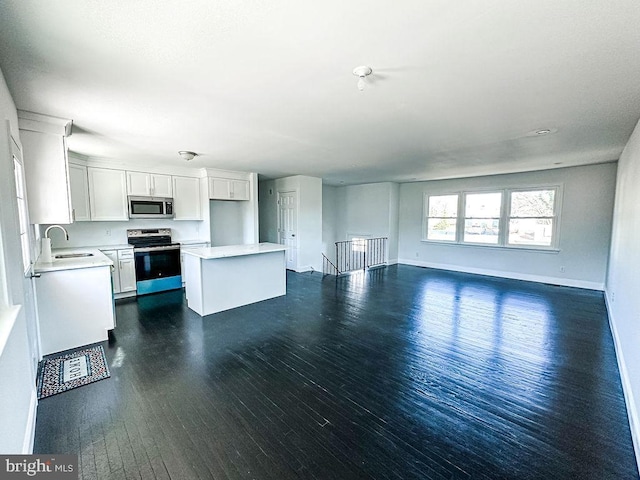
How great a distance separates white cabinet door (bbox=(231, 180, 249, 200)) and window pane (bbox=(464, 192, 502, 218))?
571 centimetres

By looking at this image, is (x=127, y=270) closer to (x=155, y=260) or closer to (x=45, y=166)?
(x=155, y=260)

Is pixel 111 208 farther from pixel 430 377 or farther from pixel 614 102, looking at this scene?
pixel 614 102

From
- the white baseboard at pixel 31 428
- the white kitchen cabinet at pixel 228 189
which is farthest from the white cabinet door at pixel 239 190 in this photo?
the white baseboard at pixel 31 428

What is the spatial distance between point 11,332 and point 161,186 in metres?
4.65

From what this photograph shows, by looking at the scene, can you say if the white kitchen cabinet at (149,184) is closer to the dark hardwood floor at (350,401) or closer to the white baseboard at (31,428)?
the dark hardwood floor at (350,401)

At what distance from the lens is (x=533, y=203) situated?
6320mm

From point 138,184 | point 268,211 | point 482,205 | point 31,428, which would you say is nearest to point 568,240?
point 482,205

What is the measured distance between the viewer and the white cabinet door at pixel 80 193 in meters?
4.62

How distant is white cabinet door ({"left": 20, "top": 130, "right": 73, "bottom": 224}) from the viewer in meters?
2.90

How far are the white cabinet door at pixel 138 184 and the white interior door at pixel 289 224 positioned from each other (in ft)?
10.4

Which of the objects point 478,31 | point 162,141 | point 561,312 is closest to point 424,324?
point 561,312

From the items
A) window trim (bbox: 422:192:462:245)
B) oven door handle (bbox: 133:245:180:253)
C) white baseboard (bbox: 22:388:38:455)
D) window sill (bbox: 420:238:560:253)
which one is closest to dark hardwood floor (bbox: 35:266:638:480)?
white baseboard (bbox: 22:388:38:455)

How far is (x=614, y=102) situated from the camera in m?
2.45

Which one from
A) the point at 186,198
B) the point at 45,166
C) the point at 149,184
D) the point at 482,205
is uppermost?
the point at 149,184
